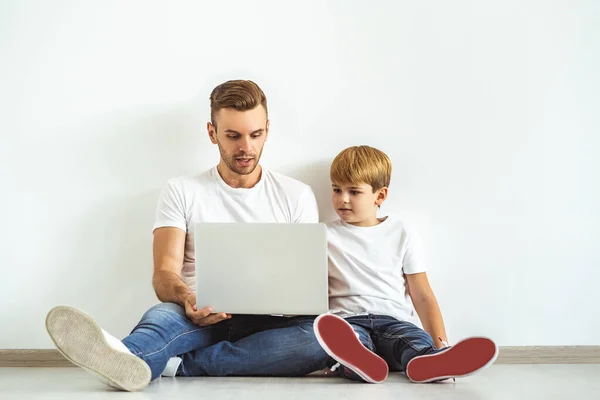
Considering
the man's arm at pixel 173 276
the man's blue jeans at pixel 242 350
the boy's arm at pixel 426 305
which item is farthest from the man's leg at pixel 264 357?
the boy's arm at pixel 426 305

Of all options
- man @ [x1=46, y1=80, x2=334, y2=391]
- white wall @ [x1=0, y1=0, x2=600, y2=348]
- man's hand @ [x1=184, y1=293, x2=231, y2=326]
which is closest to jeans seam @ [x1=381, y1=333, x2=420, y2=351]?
man @ [x1=46, y1=80, x2=334, y2=391]

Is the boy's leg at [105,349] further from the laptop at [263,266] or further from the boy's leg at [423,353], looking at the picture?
the boy's leg at [423,353]

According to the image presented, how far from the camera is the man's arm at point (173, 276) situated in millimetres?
2146

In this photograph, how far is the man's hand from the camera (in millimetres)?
2121

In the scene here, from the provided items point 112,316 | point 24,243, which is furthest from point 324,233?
point 24,243

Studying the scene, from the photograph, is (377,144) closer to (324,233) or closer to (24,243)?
(324,233)

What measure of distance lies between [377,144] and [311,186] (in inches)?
11.4

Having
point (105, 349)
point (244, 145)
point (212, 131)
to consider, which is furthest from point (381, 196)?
point (105, 349)

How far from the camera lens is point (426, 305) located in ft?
8.17

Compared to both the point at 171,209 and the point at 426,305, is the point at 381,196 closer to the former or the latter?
the point at 426,305

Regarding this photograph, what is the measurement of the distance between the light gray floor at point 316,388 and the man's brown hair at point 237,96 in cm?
91

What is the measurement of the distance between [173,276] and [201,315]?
252mm

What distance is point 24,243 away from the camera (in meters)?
2.64

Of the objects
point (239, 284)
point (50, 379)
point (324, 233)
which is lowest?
point (50, 379)
